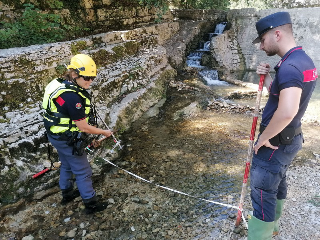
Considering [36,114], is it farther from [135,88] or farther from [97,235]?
[135,88]

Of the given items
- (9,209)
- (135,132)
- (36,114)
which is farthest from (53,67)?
(9,209)

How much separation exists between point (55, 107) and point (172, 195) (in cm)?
202

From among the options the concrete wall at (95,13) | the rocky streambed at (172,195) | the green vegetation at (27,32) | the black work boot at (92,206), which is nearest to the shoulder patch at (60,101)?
the black work boot at (92,206)

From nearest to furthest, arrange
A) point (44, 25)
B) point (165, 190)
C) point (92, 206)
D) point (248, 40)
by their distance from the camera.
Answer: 1. point (92, 206)
2. point (165, 190)
3. point (44, 25)
4. point (248, 40)

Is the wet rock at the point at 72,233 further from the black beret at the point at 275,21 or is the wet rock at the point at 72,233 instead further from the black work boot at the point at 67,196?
the black beret at the point at 275,21

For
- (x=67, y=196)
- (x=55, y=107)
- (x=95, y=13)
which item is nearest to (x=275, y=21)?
(x=55, y=107)

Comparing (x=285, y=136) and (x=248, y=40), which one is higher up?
(x=248, y=40)

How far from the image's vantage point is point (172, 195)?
11.2ft

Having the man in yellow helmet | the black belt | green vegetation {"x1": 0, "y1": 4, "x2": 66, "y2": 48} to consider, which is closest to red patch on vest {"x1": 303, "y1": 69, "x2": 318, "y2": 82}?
the black belt

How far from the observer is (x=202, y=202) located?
3.26m

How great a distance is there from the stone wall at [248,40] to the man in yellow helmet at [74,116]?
386 inches

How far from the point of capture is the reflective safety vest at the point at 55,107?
2625 millimetres

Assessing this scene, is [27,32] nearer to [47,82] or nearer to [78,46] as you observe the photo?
[78,46]

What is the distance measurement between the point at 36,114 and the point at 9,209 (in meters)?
1.57
